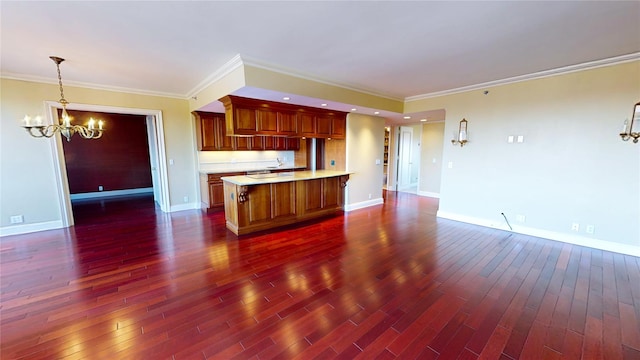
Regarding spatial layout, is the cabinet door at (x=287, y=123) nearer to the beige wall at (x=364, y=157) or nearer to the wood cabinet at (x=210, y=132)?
the beige wall at (x=364, y=157)

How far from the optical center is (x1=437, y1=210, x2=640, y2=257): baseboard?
3.38 meters

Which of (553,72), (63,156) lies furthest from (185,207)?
(553,72)

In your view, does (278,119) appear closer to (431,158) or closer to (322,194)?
(322,194)

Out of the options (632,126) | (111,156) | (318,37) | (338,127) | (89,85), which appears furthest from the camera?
(111,156)

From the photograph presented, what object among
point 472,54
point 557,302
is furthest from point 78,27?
point 557,302

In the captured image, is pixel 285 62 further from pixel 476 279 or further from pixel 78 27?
pixel 476 279

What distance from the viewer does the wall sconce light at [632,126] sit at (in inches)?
123

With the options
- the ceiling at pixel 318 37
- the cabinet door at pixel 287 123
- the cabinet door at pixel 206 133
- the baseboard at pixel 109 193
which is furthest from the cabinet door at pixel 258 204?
the baseboard at pixel 109 193

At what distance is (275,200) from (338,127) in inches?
84.4

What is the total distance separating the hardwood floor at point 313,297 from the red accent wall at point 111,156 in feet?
12.0

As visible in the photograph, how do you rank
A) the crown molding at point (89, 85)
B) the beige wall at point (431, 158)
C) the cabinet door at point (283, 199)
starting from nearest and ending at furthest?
Answer: 1. the crown molding at point (89, 85)
2. the cabinet door at point (283, 199)
3. the beige wall at point (431, 158)

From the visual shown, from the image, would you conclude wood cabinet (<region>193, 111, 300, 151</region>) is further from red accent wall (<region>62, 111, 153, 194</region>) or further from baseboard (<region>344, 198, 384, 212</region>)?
Result: red accent wall (<region>62, 111, 153, 194</region>)

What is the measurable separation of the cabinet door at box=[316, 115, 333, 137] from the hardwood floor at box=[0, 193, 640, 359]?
2.17 metres

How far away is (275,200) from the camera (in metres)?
4.41
